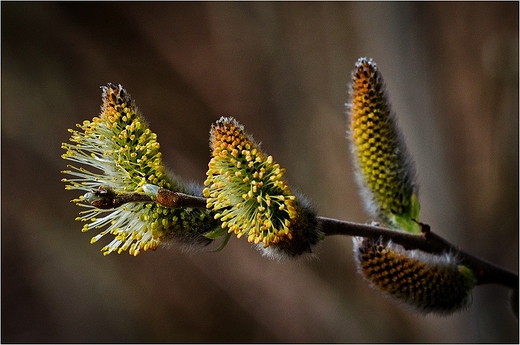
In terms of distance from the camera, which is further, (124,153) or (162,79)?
(162,79)

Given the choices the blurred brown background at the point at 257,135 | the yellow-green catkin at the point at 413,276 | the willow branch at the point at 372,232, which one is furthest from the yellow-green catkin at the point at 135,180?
the blurred brown background at the point at 257,135

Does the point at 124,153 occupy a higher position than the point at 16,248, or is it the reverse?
the point at 124,153

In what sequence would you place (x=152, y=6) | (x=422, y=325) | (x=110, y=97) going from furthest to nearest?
(x=152, y=6) → (x=422, y=325) → (x=110, y=97)

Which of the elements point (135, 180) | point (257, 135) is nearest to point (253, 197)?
point (135, 180)

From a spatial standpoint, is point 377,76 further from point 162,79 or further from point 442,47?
point 162,79

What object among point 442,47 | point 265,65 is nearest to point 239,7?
point 265,65

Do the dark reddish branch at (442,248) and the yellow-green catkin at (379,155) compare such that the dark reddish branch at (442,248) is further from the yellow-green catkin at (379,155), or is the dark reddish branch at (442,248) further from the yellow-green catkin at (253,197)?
the yellow-green catkin at (253,197)

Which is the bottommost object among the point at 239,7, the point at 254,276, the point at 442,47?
the point at 254,276
